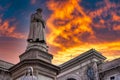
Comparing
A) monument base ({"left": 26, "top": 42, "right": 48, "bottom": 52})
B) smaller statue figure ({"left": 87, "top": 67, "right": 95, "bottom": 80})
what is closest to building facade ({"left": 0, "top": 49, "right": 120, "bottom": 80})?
smaller statue figure ({"left": 87, "top": 67, "right": 95, "bottom": 80})

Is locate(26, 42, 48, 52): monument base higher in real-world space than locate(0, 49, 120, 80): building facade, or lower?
lower

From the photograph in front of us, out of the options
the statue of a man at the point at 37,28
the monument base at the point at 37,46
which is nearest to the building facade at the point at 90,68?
the statue of a man at the point at 37,28

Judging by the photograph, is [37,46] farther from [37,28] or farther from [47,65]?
[47,65]

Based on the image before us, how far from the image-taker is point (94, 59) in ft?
118

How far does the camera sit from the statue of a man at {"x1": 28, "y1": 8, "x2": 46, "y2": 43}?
16620 millimetres

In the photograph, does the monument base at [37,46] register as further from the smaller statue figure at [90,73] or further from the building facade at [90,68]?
the smaller statue figure at [90,73]

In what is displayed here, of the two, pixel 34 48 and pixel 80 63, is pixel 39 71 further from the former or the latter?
pixel 80 63

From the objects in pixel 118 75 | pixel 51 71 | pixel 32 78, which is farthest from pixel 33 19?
pixel 118 75

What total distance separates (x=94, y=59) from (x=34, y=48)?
855 inches

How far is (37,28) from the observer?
17156 mm

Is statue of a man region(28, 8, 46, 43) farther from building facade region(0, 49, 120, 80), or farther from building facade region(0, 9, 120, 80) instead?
building facade region(0, 49, 120, 80)

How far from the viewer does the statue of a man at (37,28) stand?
16.6 metres

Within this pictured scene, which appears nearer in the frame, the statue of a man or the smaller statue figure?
the statue of a man

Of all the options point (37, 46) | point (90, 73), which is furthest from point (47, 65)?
point (90, 73)
